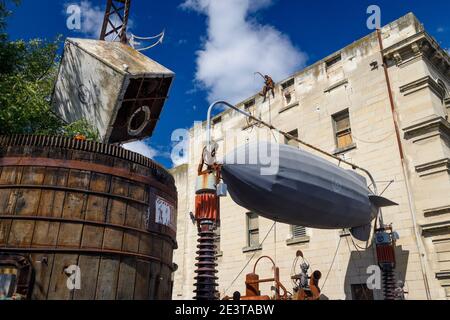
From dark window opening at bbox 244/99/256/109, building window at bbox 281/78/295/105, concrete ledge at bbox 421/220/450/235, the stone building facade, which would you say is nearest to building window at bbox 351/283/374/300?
the stone building facade

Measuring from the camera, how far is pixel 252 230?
2048 centimetres

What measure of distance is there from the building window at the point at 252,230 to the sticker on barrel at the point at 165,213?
10.4 m

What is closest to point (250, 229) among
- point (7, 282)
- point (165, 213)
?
point (165, 213)

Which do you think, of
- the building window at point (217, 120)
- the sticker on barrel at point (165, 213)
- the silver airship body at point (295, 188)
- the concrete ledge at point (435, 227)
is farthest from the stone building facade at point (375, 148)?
the sticker on barrel at point (165, 213)

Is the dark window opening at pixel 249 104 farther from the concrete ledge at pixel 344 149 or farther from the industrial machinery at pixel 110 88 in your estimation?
the industrial machinery at pixel 110 88

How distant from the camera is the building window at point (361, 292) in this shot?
49.0 feet

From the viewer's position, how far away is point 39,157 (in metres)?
8.36

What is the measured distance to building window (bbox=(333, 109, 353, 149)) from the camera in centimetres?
1788

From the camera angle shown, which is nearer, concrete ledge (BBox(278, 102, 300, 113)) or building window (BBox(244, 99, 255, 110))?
concrete ledge (BBox(278, 102, 300, 113))

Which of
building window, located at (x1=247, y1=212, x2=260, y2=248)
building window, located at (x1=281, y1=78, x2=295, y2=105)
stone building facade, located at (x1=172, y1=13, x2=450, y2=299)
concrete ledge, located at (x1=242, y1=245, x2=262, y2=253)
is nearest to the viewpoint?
stone building facade, located at (x1=172, y1=13, x2=450, y2=299)

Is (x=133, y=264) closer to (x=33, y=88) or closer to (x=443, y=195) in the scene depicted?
(x=33, y=88)

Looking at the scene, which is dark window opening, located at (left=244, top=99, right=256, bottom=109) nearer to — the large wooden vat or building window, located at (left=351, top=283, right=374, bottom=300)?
building window, located at (left=351, top=283, right=374, bottom=300)

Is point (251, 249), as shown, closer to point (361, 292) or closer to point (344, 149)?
point (361, 292)

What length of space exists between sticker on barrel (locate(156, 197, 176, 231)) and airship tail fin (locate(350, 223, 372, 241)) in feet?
23.3
